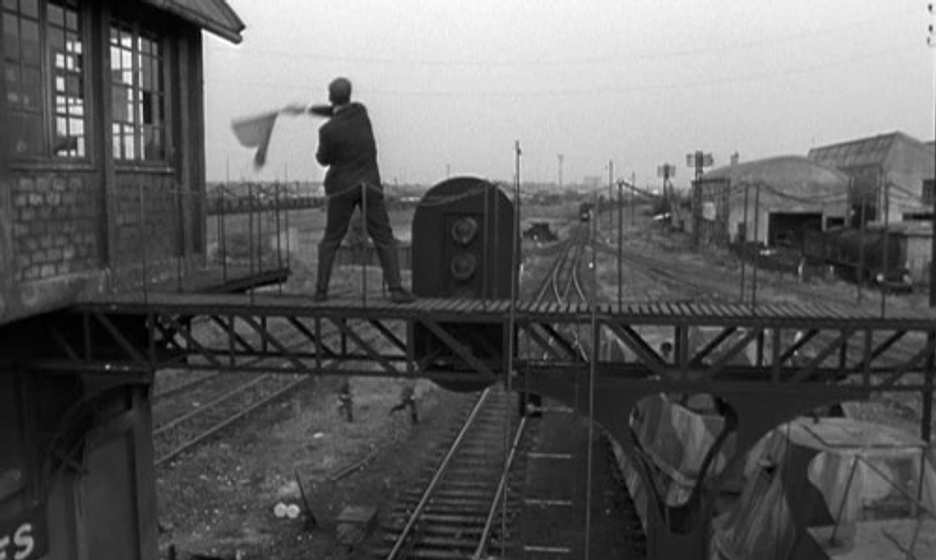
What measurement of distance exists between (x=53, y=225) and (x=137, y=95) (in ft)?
8.03

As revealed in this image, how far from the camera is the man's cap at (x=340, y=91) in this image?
923cm

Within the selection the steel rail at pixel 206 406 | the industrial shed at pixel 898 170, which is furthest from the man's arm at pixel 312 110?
the industrial shed at pixel 898 170

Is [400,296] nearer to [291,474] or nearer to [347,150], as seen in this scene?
[347,150]

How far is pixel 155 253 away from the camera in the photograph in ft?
35.8

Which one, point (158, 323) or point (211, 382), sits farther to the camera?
point (211, 382)

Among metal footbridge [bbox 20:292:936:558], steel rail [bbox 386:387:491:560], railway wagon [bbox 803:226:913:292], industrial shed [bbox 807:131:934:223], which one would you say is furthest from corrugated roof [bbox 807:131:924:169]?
metal footbridge [bbox 20:292:936:558]

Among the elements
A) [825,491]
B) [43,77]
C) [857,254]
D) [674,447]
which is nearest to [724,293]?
[857,254]

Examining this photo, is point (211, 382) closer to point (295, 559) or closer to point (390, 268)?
point (295, 559)

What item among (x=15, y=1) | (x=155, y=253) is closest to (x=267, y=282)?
(x=155, y=253)

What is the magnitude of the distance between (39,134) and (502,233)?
4830 mm

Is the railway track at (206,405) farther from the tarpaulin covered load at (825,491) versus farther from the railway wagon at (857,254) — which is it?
the railway wagon at (857,254)

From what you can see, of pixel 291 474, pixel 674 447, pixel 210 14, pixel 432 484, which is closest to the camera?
pixel 210 14

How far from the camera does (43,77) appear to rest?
879cm

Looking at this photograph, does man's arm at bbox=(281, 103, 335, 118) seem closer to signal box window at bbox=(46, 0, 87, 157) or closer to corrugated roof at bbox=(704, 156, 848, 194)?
signal box window at bbox=(46, 0, 87, 157)
